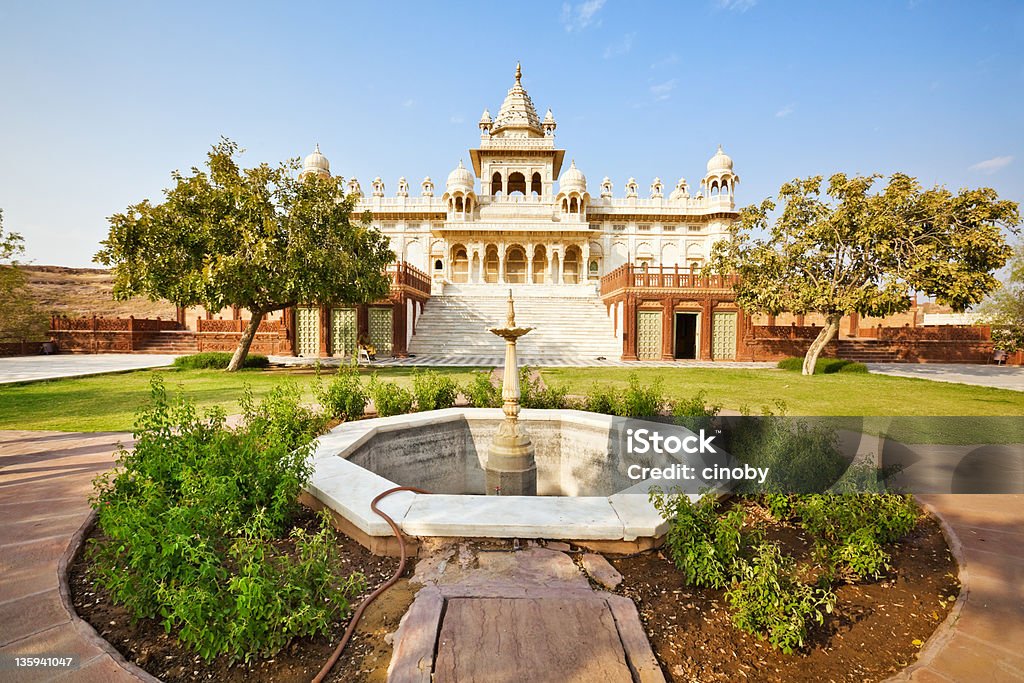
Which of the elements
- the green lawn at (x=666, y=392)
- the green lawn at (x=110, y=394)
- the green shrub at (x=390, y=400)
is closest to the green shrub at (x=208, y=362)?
the green lawn at (x=110, y=394)

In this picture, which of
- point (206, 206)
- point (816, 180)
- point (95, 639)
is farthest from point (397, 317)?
point (95, 639)

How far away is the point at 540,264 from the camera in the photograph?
132 feet

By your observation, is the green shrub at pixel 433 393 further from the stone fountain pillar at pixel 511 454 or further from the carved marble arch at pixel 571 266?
the carved marble arch at pixel 571 266

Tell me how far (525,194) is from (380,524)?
42.8 metres

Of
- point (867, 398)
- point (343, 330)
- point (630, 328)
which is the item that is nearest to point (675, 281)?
point (630, 328)

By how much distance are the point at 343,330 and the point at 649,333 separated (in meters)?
15.0

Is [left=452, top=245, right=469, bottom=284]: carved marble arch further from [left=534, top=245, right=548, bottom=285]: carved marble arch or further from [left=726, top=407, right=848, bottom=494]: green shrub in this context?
[left=726, top=407, right=848, bottom=494]: green shrub

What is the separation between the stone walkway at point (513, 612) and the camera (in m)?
2.02

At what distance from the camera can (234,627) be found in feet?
6.42

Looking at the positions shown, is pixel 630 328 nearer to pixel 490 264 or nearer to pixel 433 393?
pixel 433 393

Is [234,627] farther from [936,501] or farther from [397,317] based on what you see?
[397,317]

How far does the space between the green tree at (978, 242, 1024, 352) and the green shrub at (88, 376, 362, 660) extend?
25.5 meters

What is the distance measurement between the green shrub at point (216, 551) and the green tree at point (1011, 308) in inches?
1005

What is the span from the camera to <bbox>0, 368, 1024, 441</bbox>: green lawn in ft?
25.6
